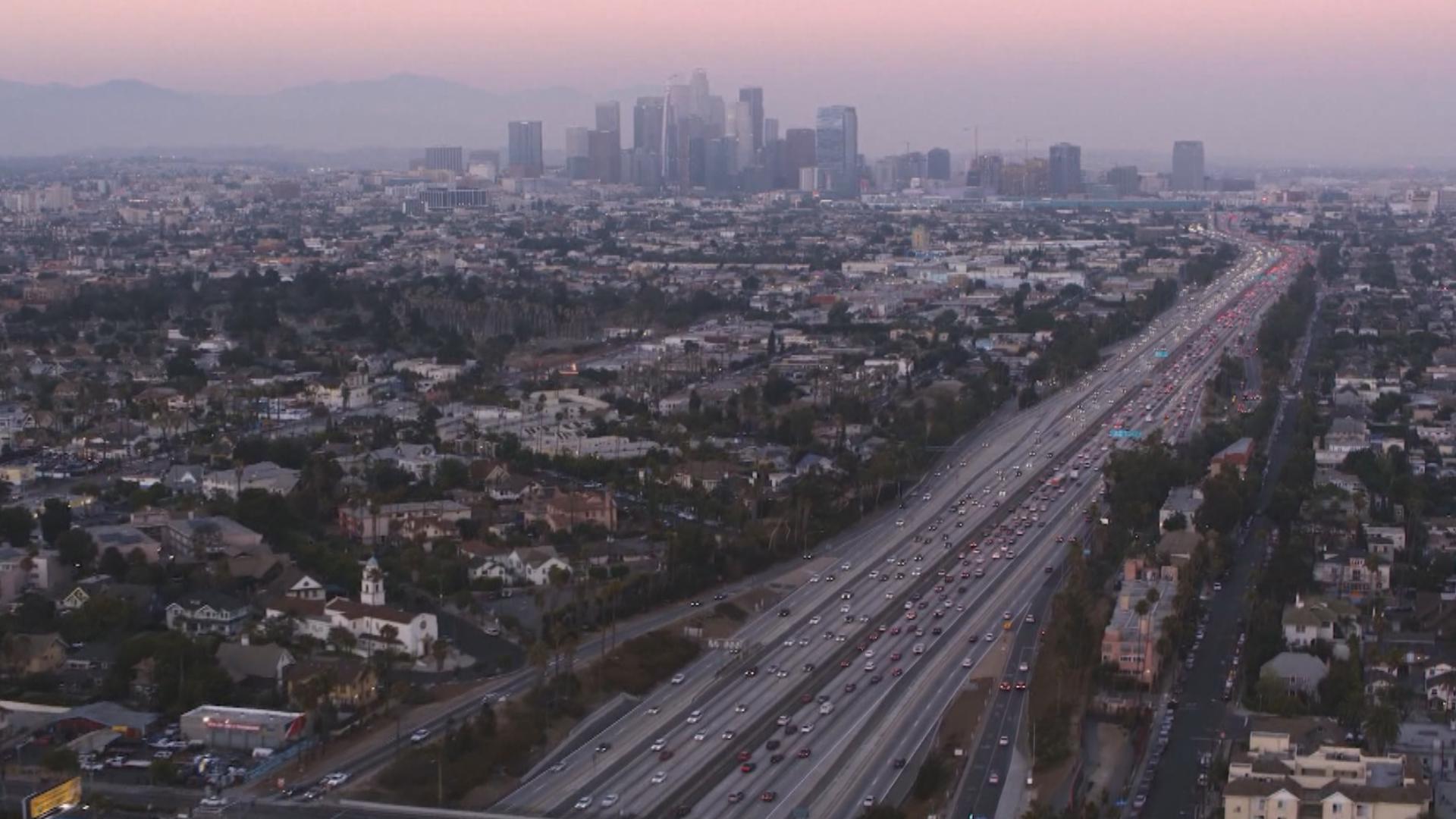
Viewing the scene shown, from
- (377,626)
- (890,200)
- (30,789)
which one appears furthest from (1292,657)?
(890,200)

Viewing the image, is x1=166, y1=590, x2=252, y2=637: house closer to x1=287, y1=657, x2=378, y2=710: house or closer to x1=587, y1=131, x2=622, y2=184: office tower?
x1=287, y1=657, x2=378, y2=710: house

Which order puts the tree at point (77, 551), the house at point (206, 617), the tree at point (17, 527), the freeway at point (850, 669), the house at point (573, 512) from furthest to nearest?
the house at point (573, 512), the tree at point (17, 527), the tree at point (77, 551), the house at point (206, 617), the freeway at point (850, 669)

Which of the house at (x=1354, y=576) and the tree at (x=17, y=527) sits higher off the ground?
the tree at (x=17, y=527)

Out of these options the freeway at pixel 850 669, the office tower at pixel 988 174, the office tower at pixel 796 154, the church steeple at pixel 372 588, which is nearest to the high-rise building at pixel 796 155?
the office tower at pixel 796 154

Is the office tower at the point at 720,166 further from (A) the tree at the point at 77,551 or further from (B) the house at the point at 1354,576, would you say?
(B) the house at the point at 1354,576

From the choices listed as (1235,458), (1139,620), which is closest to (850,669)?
(1139,620)

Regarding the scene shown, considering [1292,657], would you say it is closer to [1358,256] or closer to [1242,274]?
[1242,274]

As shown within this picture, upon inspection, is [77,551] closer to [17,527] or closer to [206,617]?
[17,527]
